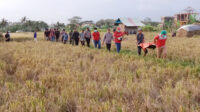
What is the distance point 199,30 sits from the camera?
2223cm

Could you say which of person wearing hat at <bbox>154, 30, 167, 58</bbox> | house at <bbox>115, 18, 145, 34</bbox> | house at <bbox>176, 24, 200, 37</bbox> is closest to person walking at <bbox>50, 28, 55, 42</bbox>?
person wearing hat at <bbox>154, 30, 167, 58</bbox>

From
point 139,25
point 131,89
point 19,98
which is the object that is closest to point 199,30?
point 139,25

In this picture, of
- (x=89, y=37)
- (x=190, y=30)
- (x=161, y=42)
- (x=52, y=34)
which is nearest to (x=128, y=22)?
(x=190, y=30)

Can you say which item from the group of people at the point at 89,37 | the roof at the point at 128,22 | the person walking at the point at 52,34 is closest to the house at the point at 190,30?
the group of people at the point at 89,37

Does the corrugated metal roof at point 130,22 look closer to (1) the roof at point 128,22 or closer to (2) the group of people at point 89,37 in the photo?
(1) the roof at point 128,22

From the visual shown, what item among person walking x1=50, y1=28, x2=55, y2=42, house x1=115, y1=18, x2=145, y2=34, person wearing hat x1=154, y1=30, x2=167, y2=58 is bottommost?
person wearing hat x1=154, y1=30, x2=167, y2=58

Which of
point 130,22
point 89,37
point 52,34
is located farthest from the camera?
point 130,22

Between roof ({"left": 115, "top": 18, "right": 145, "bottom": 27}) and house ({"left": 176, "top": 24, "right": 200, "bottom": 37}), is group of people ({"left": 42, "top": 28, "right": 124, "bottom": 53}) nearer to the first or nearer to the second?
house ({"left": 176, "top": 24, "right": 200, "bottom": 37})

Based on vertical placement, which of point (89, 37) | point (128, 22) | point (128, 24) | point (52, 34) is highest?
point (128, 22)

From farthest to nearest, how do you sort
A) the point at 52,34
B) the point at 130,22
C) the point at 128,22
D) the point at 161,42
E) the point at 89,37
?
the point at 130,22
the point at 128,22
the point at 52,34
the point at 89,37
the point at 161,42

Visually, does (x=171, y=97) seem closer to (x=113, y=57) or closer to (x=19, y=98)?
(x=19, y=98)

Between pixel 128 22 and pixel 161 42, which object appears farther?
pixel 128 22

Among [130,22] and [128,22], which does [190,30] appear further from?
[130,22]

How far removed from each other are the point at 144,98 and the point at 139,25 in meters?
37.8
